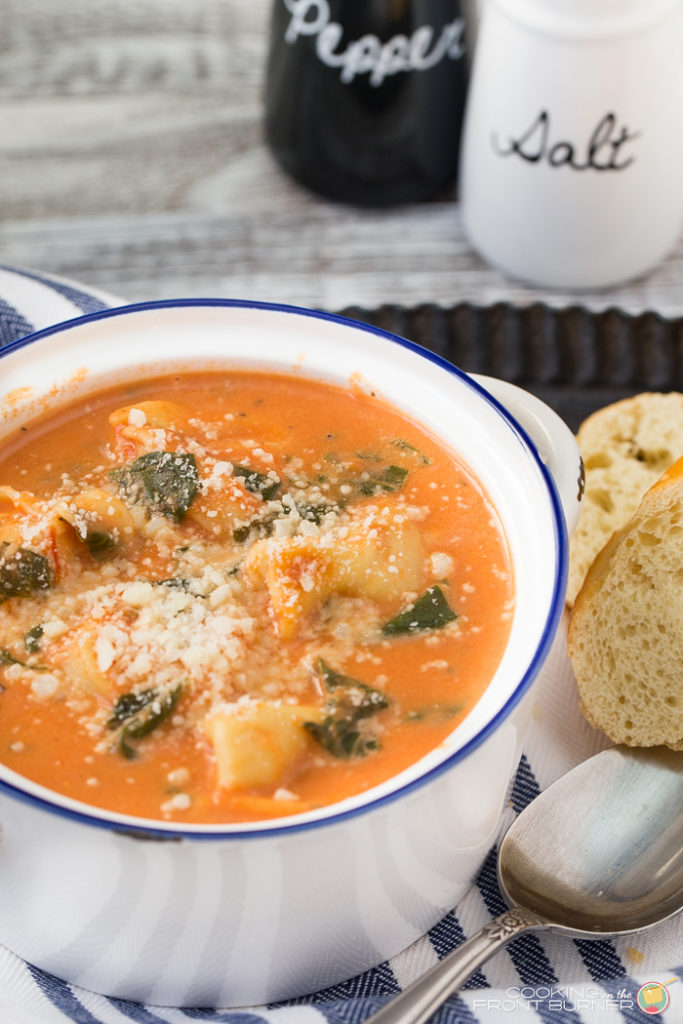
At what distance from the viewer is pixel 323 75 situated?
126 inches

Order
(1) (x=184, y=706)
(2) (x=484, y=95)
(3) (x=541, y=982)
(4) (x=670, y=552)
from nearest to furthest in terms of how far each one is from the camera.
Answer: (1) (x=184, y=706), (3) (x=541, y=982), (4) (x=670, y=552), (2) (x=484, y=95)

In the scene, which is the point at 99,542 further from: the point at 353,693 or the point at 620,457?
the point at 620,457

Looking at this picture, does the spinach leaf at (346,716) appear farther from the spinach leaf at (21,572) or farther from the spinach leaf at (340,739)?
the spinach leaf at (21,572)

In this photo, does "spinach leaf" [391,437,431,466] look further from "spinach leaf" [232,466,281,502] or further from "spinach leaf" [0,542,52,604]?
"spinach leaf" [0,542,52,604]

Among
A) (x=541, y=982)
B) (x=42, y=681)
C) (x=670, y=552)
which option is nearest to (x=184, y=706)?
(x=42, y=681)

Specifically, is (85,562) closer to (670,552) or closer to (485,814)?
(485,814)

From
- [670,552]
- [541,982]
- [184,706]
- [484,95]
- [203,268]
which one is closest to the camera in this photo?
[184,706]

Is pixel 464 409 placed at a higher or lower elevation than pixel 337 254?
higher

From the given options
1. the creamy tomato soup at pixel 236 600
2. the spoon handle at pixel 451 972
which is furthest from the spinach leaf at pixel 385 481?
the spoon handle at pixel 451 972

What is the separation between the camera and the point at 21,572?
1.82 m

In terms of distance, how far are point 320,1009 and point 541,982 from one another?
1.15ft

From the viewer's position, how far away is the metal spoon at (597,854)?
1.84 metres

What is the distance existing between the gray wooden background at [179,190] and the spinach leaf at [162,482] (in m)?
1.47

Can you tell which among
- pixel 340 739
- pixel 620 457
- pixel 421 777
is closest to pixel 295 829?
pixel 421 777
